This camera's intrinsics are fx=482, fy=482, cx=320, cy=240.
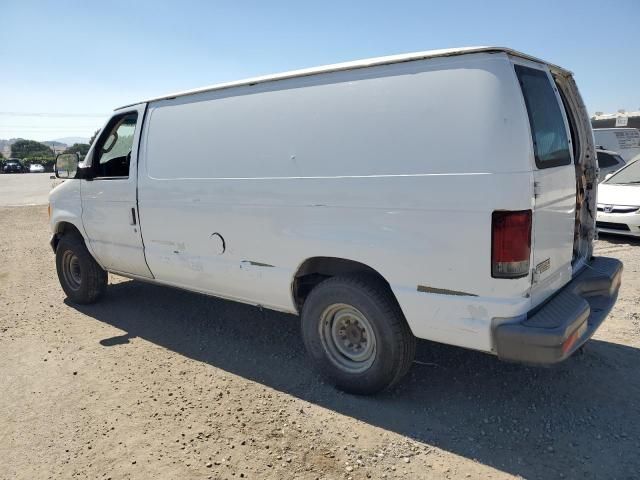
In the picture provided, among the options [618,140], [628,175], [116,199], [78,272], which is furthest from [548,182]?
[618,140]

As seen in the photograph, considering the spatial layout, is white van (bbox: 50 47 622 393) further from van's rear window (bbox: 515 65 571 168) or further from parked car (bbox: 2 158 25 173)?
parked car (bbox: 2 158 25 173)

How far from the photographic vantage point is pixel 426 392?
359cm

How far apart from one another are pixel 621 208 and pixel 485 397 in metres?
6.23

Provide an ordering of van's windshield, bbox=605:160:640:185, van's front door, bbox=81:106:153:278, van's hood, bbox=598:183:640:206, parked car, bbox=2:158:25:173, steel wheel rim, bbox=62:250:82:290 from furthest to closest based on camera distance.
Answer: parked car, bbox=2:158:25:173 < van's windshield, bbox=605:160:640:185 < van's hood, bbox=598:183:640:206 < steel wheel rim, bbox=62:250:82:290 < van's front door, bbox=81:106:153:278

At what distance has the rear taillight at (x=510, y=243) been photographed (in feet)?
8.86

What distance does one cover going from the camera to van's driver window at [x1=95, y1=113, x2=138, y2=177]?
5086 millimetres

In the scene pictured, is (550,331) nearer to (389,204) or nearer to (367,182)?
(389,204)

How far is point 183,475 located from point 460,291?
1.96 meters

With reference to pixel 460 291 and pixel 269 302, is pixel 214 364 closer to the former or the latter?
pixel 269 302

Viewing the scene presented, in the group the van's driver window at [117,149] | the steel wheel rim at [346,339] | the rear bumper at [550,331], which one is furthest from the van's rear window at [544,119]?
the van's driver window at [117,149]

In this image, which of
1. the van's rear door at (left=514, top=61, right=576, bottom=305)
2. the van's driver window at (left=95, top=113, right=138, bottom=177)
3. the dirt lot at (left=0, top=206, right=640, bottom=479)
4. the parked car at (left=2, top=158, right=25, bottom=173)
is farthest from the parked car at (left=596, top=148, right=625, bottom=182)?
the parked car at (left=2, top=158, right=25, bottom=173)

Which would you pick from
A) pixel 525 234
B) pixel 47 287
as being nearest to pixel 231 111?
pixel 525 234

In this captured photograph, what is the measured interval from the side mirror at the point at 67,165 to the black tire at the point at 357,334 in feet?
11.4

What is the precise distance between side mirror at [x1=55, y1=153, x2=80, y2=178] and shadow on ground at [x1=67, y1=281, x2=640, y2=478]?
194 centimetres
